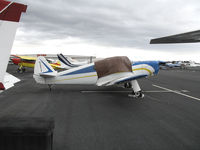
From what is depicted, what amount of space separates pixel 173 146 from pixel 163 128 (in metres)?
1.21

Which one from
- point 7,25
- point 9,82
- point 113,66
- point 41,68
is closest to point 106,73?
point 113,66

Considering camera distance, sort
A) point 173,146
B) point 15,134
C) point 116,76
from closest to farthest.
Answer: point 15,134 < point 173,146 < point 116,76

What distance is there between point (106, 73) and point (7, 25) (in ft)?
24.5

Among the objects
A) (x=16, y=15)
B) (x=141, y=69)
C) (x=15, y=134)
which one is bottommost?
(x=15, y=134)

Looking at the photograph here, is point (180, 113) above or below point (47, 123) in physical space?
below

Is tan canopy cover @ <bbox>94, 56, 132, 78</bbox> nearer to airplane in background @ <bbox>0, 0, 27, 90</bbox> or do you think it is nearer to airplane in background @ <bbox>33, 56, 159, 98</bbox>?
airplane in background @ <bbox>33, 56, 159, 98</bbox>

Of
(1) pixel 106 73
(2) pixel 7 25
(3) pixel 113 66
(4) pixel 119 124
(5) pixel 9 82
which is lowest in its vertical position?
(4) pixel 119 124

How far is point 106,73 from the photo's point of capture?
31.7 feet

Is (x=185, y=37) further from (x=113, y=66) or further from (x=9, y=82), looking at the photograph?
(x=9, y=82)

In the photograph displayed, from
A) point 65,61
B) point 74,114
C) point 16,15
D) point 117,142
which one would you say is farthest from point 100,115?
point 65,61

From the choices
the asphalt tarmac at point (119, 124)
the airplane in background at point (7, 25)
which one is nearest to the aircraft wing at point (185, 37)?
the asphalt tarmac at point (119, 124)

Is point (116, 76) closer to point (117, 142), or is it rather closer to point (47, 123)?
point (117, 142)

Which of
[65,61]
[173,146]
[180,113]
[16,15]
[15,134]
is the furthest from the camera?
[65,61]

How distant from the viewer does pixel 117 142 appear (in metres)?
4.40
